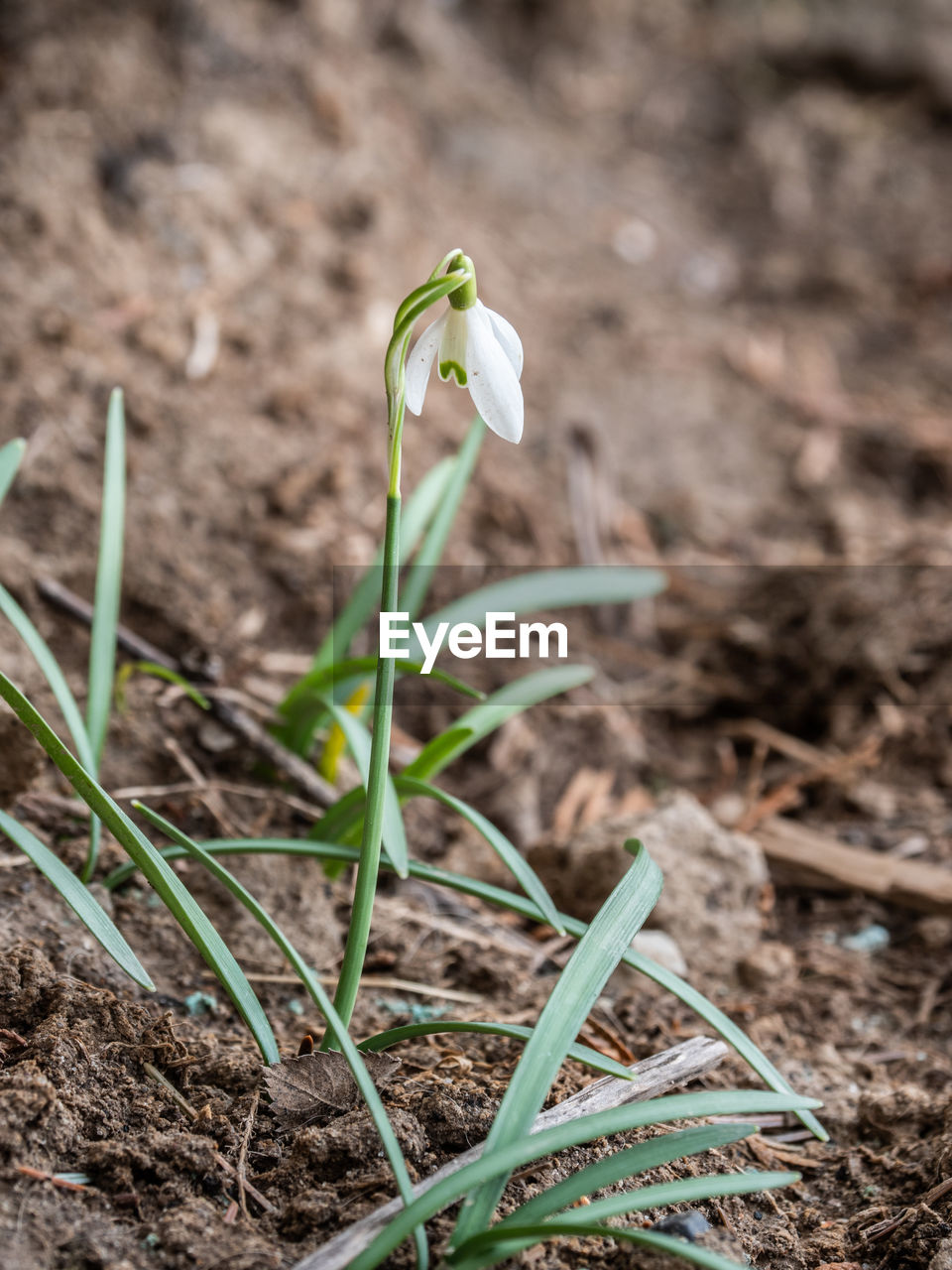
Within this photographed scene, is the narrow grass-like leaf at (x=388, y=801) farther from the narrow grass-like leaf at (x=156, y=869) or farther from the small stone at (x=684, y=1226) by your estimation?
the small stone at (x=684, y=1226)

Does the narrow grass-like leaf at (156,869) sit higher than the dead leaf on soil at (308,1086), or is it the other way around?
the narrow grass-like leaf at (156,869)

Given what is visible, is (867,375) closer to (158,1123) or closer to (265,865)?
(265,865)

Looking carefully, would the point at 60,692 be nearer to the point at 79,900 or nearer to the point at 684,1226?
the point at 79,900

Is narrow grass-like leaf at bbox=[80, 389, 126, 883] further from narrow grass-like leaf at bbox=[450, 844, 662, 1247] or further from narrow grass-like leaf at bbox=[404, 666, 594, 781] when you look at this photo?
narrow grass-like leaf at bbox=[450, 844, 662, 1247]

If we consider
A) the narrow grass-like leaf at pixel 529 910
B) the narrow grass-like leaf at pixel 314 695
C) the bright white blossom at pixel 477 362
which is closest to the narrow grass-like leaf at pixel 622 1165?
the narrow grass-like leaf at pixel 529 910

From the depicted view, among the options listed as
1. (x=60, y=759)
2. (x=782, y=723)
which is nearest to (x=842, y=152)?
(x=782, y=723)

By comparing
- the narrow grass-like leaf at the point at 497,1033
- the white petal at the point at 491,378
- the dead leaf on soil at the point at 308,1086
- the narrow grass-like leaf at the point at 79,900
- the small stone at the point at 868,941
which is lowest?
the small stone at the point at 868,941

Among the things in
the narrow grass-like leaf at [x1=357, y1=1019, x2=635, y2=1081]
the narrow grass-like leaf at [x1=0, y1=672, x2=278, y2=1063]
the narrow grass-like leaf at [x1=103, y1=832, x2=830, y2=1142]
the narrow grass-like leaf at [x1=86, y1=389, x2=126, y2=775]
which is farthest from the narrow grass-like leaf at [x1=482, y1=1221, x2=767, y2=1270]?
the narrow grass-like leaf at [x1=86, y1=389, x2=126, y2=775]
